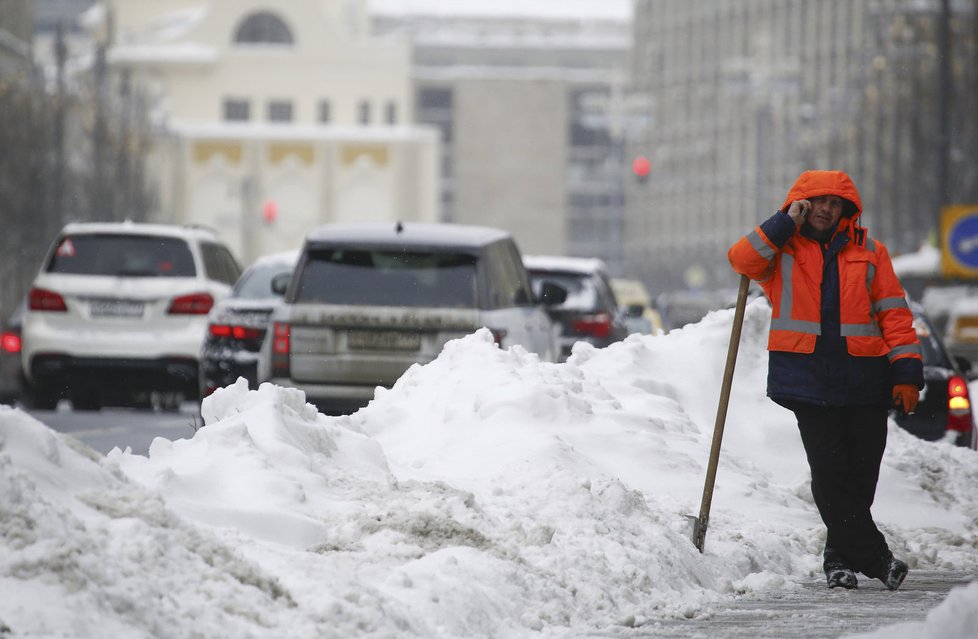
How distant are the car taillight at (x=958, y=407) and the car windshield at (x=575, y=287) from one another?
6397 mm

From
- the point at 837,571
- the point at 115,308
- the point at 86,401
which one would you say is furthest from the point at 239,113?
the point at 837,571

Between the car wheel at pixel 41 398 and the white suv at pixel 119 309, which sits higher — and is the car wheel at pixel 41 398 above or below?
below

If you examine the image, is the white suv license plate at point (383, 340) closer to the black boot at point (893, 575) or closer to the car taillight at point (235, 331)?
the car taillight at point (235, 331)

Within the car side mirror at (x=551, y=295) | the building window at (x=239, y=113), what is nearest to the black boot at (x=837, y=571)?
the car side mirror at (x=551, y=295)

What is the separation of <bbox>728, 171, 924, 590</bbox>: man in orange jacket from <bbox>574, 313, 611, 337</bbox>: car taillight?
1155cm

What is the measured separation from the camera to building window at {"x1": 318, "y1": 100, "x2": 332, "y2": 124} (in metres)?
136

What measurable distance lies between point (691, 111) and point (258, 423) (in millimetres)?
142795

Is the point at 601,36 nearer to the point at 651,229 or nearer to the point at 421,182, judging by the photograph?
the point at 651,229

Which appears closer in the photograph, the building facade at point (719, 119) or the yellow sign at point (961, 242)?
the yellow sign at point (961, 242)

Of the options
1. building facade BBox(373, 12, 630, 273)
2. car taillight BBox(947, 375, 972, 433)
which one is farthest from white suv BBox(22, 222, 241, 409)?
building facade BBox(373, 12, 630, 273)

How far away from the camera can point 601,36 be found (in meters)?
188

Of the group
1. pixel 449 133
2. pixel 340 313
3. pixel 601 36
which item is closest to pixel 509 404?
pixel 340 313

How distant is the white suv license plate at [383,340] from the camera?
13844mm

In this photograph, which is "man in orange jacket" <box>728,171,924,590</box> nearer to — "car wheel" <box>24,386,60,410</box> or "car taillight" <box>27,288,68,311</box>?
"car taillight" <box>27,288,68,311</box>
